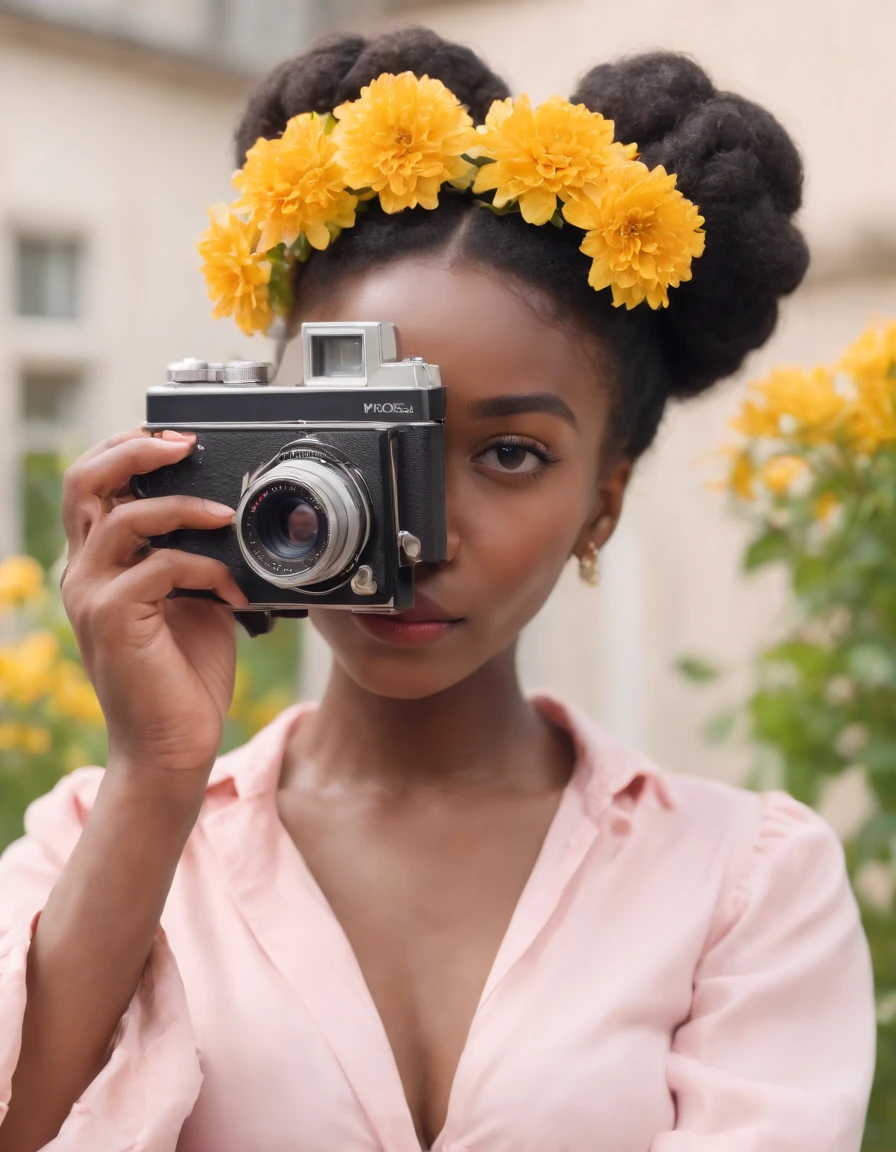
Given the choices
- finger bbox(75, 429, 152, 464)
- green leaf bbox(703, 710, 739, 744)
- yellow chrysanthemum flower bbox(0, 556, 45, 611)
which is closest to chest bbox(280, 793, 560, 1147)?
finger bbox(75, 429, 152, 464)

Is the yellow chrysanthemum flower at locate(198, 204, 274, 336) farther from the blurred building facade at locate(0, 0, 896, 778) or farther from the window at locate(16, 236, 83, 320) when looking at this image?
the window at locate(16, 236, 83, 320)

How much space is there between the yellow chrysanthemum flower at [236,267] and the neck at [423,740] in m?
0.35

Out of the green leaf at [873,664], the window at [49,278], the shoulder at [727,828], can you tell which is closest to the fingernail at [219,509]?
the shoulder at [727,828]

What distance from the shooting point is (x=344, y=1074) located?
1.17 m

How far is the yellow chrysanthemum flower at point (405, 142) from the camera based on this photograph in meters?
1.23

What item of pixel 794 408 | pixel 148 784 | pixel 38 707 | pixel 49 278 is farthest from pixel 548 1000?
pixel 49 278

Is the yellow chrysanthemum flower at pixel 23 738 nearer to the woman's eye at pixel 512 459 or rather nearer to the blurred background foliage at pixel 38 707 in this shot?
the blurred background foliage at pixel 38 707

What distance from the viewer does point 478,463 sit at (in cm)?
121

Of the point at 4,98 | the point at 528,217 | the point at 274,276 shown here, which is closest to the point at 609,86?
the point at 528,217

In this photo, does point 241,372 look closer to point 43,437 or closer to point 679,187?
point 679,187

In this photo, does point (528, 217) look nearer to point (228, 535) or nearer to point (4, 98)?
point (228, 535)

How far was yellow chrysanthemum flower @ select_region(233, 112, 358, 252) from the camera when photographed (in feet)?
4.18

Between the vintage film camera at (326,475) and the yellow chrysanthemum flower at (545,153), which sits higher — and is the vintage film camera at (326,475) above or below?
below

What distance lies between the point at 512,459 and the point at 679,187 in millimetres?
306
